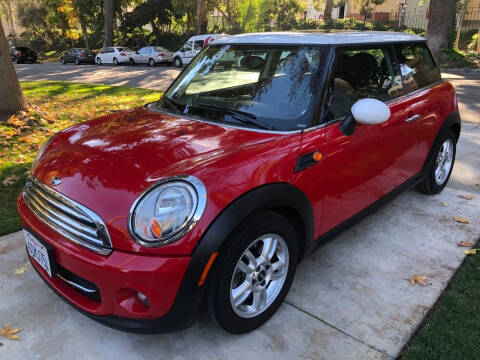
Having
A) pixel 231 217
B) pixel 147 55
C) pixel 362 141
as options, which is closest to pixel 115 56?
pixel 147 55

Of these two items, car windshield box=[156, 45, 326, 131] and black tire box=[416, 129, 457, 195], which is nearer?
car windshield box=[156, 45, 326, 131]

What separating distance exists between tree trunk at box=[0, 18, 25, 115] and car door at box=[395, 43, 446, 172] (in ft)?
19.5

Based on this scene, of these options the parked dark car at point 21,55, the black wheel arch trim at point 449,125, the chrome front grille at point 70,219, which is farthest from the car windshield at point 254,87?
the parked dark car at point 21,55

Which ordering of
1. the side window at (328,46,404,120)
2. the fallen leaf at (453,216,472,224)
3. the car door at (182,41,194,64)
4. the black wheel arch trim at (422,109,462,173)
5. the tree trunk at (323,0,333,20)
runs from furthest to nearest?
the tree trunk at (323,0,333,20), the car door at (182,41,194,64), the black wheel arch trim at (422,109,462,173), the fallen leaf at (453,216,472,224), the side window at (328,46,404,120)

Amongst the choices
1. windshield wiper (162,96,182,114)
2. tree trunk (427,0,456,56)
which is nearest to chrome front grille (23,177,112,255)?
windshield wiper (162,96,182,114)

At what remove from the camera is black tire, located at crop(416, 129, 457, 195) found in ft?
12.8

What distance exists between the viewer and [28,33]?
139 feet

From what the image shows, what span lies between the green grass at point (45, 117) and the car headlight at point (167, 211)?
2211mm

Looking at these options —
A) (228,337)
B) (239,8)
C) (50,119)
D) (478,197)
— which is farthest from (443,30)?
(239,8)

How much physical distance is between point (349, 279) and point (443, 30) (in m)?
14.1

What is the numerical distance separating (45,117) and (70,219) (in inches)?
217

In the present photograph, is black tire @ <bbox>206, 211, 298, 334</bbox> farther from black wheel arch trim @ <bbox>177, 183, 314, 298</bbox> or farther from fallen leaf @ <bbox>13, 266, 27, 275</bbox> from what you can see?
fallen leaf @ <bbox>13, 266, 27, 275</bbox>

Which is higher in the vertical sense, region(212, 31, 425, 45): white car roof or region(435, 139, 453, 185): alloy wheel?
region(212, 31, 425, 45): white car roof

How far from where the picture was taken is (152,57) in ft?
75.6
